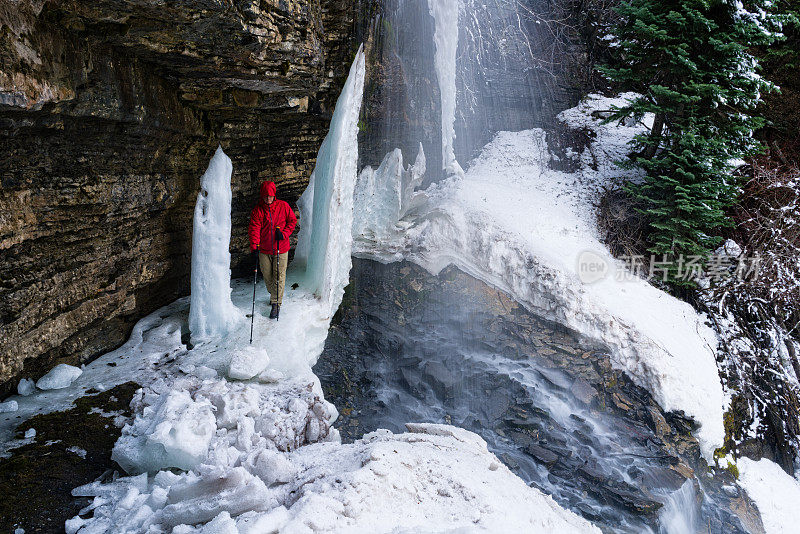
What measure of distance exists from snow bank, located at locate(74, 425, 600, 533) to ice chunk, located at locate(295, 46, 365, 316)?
269cm

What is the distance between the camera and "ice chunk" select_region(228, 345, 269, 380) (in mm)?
4398

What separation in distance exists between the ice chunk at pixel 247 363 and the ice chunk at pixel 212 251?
711 millimetres

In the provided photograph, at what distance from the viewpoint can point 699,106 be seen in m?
7.67

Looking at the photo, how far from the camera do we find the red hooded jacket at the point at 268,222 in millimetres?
5285

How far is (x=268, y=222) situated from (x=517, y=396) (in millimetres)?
4177

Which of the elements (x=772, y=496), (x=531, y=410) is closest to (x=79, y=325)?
(x=531, y=410)

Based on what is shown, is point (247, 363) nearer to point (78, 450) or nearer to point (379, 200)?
point (78, 450)

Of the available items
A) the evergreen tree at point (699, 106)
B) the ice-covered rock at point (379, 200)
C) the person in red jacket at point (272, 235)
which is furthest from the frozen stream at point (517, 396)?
the evergreen tree at point (699, 106)

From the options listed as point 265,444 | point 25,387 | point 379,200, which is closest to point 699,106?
point 379,200

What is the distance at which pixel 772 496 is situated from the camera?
6.18 m

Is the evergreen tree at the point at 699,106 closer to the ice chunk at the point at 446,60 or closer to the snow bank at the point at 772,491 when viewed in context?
the snow bank at the point at 772,491

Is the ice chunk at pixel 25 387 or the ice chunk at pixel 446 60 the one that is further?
the ice chunk at pixel 446 60
